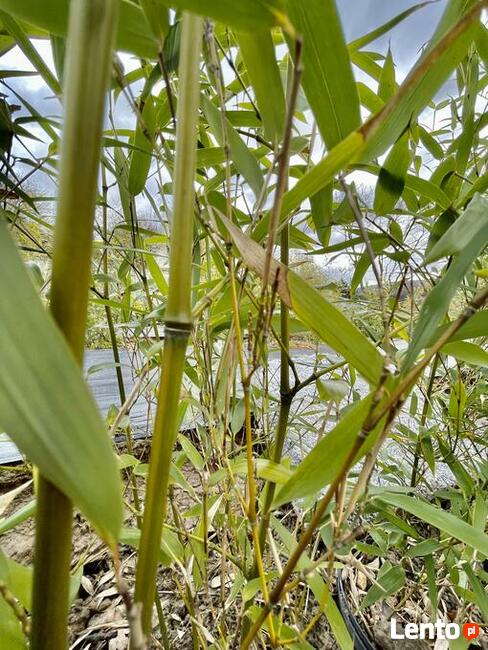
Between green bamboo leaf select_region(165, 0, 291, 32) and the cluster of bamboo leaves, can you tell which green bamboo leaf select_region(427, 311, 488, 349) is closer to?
the cluster of bamboo leaves

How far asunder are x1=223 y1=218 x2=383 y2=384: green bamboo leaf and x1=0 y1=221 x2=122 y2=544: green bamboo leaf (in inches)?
4.2

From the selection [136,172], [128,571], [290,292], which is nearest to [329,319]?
[290,292]

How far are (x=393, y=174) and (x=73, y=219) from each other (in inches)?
10.9

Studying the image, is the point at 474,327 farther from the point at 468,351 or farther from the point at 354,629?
the point at 354,629

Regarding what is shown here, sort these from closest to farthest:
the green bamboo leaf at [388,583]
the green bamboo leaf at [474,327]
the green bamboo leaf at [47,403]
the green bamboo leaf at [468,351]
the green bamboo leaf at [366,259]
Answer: the green bamboo leaf at [47,403] → the green bamboo leaf at [474,327] → the green bamboo leaf at [468,351] → the green bamboo leaf at [366,259] → the green bamboo leaf at [388,583]

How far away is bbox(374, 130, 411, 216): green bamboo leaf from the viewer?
295 millimetres

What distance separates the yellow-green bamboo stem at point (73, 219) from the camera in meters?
0.12

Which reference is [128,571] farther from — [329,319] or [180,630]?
[329,319]

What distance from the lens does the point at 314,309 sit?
0.19 meters

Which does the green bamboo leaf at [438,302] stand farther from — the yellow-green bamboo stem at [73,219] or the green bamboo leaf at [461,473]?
the green bamboo leaf at [461,473]

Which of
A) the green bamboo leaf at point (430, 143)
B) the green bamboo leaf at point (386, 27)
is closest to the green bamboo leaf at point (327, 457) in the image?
the green bamboo leaf at point (386, 27)

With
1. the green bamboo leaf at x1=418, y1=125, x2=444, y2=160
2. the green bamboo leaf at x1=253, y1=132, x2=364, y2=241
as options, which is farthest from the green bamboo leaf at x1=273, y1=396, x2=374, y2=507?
the green bamboo leaf at x1=418, y1=125, x2=444, y2=160

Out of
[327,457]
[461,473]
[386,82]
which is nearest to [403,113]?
[386,82]

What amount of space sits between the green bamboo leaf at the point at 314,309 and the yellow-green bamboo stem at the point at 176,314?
0.12ft
